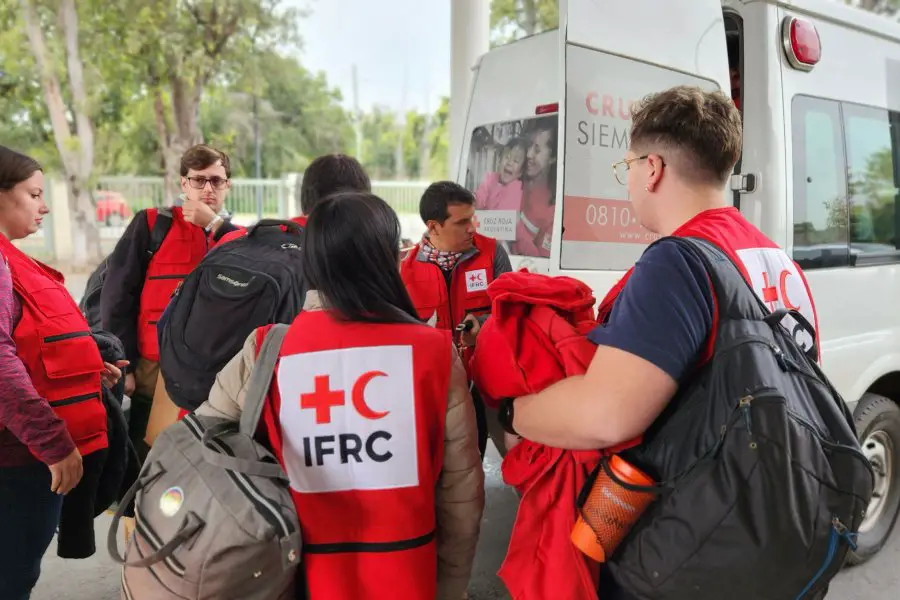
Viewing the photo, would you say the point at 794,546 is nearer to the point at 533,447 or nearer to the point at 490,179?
the point at 533,447

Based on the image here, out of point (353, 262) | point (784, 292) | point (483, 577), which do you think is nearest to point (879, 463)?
point (483, 577)

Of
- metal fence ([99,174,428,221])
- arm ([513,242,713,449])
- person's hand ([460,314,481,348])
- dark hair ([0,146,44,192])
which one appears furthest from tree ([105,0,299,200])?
arm ([513,242,713,449])

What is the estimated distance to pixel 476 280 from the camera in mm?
3111

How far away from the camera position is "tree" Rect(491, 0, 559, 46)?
7622 millimetres

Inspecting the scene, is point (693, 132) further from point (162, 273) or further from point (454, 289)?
point (162, 273)

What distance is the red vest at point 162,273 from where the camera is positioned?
2.76 meters

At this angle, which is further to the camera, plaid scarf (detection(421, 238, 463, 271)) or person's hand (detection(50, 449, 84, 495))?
plaid scarf (detection(421, 238, 463, 271))

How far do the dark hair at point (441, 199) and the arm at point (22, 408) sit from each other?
68.4 inches

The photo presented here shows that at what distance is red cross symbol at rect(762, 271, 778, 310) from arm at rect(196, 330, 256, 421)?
3.69ft

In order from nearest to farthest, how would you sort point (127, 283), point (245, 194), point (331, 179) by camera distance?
point (331, 179) < point (127, 283) < point (245, 194)

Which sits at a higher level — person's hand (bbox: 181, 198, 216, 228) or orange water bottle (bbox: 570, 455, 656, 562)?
person's hand (bbox: 181, 198, 216, 228)

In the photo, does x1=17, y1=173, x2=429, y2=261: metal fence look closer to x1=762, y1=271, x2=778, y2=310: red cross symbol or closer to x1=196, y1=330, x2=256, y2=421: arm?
x1=196, y1=330, x2=256, y2=421: arm

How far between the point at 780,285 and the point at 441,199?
1874 mm

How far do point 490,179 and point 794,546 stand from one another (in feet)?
8.80
